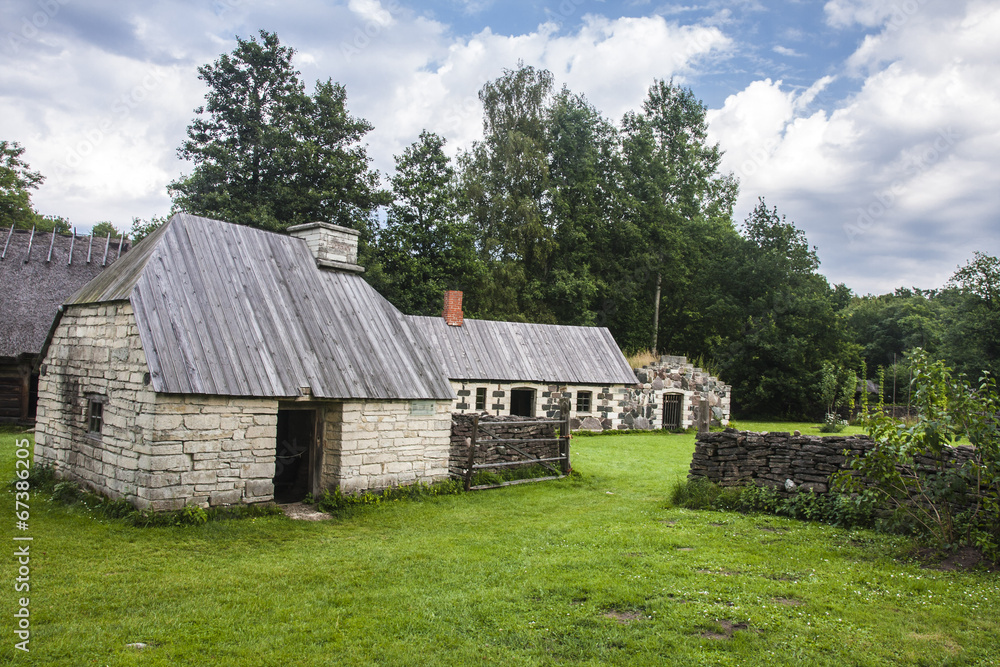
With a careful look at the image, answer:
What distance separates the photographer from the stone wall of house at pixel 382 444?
11.1 m

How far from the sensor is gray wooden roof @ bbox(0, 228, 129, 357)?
749 inches

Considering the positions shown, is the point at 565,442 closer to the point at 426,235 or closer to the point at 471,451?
the point at 471,451

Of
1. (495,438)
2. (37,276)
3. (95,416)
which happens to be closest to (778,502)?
(495,438)

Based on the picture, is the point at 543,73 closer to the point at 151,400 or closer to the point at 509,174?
the point at 509,174

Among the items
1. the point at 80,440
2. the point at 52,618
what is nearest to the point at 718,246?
the point at 80,440

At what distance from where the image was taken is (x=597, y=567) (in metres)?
7.53

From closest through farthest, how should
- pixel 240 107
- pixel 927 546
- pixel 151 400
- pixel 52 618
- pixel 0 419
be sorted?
pixel 52 618 → pixel 927 546 → pixel 151 400 → pixel 0 419 → pixel 240 107

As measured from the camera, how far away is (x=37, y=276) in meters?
20.4

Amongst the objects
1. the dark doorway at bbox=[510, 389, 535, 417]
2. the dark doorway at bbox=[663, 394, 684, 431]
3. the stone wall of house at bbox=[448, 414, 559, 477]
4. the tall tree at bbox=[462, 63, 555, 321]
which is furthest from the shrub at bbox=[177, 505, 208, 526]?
the tall tree at bbox=[462, 63, 555, 321]

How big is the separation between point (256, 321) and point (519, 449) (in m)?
6.18

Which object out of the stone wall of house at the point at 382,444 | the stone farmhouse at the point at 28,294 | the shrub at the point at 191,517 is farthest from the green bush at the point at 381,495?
the stone farmhouse at the point at 28,294

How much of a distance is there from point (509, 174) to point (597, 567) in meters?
30.1

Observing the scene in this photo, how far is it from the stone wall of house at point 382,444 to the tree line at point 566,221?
644 inches

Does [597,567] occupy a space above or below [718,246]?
below
